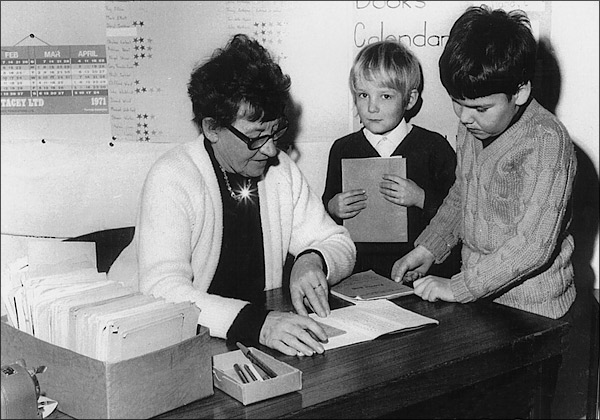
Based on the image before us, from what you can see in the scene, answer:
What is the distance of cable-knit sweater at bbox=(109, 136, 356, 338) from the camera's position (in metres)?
1.56

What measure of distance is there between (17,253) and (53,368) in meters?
0.52

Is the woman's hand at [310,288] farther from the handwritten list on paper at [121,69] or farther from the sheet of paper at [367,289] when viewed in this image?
the handwritten list on paper at [121,69]

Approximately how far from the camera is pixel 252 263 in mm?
1953

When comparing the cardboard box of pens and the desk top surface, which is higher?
the cardboard box of pens

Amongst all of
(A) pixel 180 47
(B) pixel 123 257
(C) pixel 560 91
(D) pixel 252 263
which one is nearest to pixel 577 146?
(C) pixel 560 91

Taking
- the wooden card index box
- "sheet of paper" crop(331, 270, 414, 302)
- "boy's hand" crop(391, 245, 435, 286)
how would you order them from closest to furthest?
the wooden card index box
"sheet of paper" crop(331, 270, 414, 302)
"boy's hand" crop(391, 245, 435, 286)

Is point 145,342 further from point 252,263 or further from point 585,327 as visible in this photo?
point 585,327

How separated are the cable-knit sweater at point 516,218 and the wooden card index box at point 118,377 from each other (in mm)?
771

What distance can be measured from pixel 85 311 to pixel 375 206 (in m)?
1.43

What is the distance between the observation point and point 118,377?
1.00m

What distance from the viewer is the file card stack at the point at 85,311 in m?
1.02

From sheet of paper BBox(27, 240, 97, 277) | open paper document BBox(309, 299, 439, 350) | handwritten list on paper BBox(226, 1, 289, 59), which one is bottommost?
open paper document BBox(309, 299, 439, 350)

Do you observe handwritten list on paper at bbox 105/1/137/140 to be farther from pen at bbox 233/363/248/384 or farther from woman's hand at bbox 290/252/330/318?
pen at bbox 233/363/248/384

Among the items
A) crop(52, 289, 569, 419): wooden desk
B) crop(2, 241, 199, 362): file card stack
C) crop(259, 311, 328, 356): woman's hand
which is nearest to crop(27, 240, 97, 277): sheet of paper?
crop(2, 241, 199, 362): file card stack
